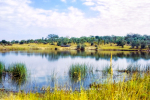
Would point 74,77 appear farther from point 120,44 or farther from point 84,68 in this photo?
point 120,44

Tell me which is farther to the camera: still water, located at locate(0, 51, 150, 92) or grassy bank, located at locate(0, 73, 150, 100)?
still water, located at locate(0, 51, 150, 92)

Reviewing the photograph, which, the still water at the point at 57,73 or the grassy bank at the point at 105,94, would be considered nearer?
the grassy bank at the point at 105,94

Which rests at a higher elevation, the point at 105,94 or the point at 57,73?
the point at 105,94

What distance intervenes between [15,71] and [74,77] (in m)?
4.69

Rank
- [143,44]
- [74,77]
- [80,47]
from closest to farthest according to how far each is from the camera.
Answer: [74,77], [143,44], [80,47]

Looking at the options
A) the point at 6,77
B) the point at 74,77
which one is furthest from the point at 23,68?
the point at 74,77

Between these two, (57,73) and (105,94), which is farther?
(57,73)

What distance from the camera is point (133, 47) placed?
6181 centimetres

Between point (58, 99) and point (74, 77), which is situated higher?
point (58, 99)

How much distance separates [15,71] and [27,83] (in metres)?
2.37

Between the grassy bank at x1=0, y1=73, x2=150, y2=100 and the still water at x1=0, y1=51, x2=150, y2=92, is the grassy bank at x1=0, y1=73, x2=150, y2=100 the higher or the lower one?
the higher one

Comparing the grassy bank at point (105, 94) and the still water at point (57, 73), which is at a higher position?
the grassy bank at point (105, 94)

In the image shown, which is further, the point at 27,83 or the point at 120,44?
the point at 120,44

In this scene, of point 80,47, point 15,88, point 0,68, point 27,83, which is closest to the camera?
point 15,88
